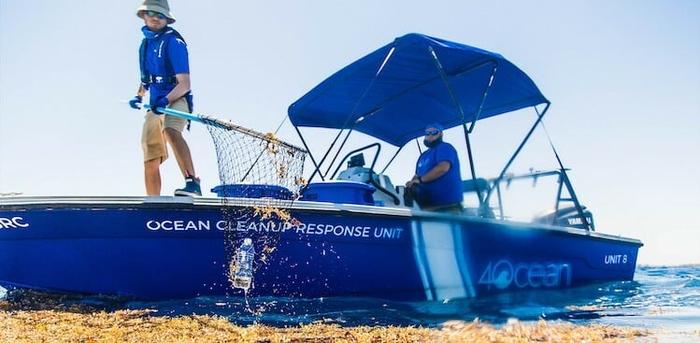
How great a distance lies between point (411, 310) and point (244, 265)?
5.06 ft

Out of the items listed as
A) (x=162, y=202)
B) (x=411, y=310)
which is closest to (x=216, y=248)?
(x=162, y=202)

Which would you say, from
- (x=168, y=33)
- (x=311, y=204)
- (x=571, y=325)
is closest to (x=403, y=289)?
(x=311, y=204)

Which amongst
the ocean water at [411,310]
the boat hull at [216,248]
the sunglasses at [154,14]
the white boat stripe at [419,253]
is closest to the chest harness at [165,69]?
the sunglasses at [154,14]

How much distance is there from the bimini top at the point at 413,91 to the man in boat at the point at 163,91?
8.33 ft

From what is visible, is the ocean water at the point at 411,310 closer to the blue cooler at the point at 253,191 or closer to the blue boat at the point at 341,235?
the blue boat at the point at 341,235

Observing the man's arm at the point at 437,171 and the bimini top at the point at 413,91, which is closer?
the man's arm at the point at 437,171

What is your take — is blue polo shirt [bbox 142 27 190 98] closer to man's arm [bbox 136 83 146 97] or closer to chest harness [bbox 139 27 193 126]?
Result: chest harness [bbox 139 27 193 126]

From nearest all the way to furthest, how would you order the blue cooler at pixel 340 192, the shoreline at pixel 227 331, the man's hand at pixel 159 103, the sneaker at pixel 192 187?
the shoreline at pixel 227 331 → the man's hand at pixel 159 103 → the sneaker at pixel 192 187 → the blue cooler at pixel 340 192

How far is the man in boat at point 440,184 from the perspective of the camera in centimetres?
652

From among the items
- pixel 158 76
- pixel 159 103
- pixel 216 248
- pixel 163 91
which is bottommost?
pixel 216 248

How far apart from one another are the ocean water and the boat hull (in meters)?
0.14

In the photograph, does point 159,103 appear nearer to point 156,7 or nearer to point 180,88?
point 180,88

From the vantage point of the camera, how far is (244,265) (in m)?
4.66

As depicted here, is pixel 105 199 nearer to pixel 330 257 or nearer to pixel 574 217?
pixel 330 257
